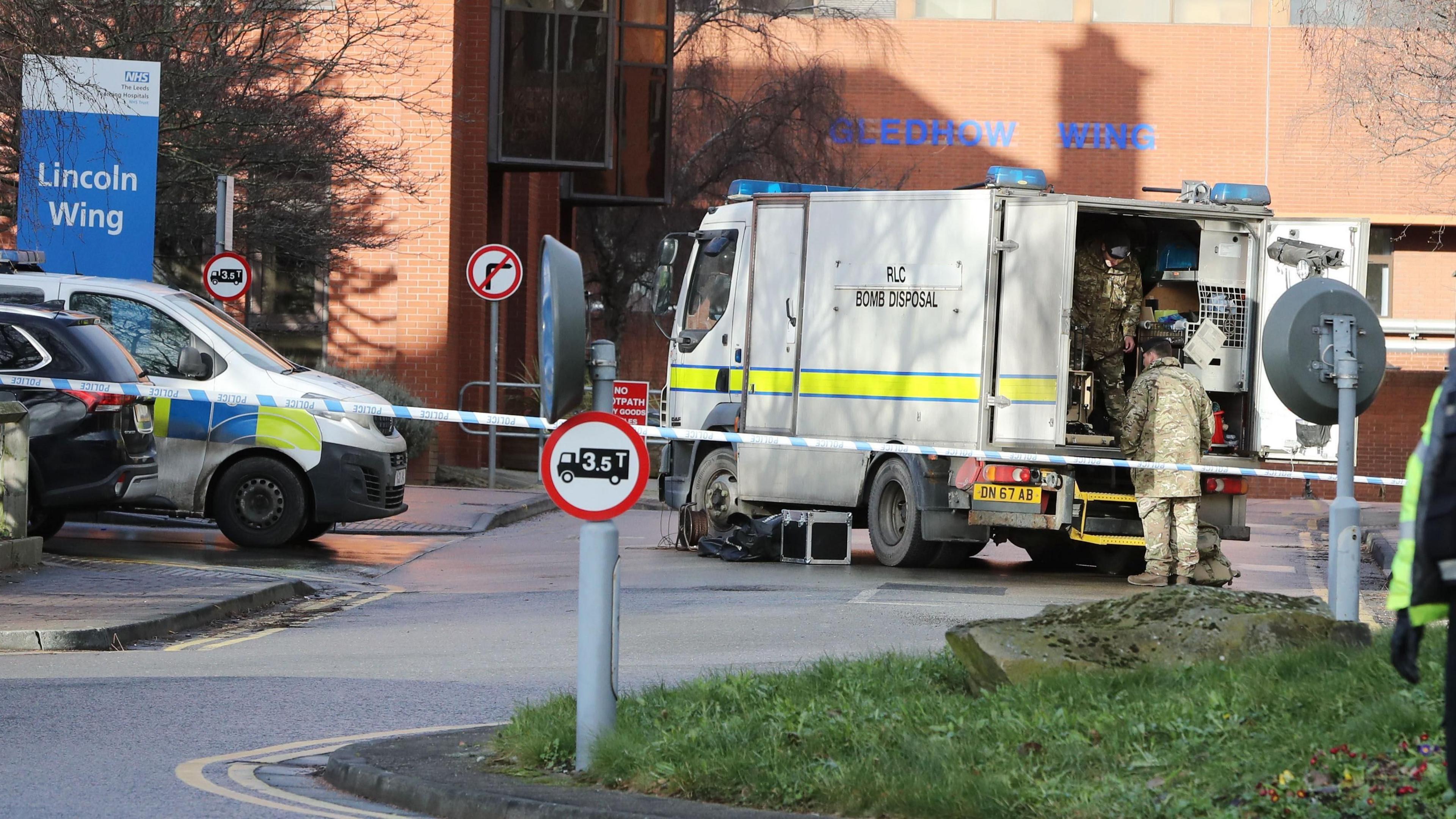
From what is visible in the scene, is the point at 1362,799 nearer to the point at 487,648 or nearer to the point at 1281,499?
the point at 487,648

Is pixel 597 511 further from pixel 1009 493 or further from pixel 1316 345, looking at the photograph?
pixel 1009 493

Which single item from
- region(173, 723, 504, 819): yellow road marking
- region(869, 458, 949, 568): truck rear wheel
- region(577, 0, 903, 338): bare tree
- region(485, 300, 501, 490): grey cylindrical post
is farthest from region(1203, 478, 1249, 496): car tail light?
region(577, 0, 903, 338): bare tree

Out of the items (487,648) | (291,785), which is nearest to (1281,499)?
(487,648)

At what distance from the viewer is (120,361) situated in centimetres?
1421

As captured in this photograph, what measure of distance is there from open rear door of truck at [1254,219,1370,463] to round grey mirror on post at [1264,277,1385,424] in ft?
23.4

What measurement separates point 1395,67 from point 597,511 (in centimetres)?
1349

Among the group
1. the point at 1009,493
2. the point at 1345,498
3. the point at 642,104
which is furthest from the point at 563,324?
the point at 642,104

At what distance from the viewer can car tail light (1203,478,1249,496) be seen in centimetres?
1505

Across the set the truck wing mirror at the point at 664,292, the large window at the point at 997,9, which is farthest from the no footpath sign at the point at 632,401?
the large window at the point at 997,9

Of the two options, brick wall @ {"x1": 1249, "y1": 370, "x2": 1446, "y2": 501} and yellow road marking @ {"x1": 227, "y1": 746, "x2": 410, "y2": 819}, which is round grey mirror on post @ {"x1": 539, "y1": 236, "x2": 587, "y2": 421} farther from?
brick wall @ {"x1": 1249, "y1": 370, "x2": 1446, "y2": 501}

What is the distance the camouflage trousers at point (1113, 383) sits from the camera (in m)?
15.6

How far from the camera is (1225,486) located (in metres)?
15.1

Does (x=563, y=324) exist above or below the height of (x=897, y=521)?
above

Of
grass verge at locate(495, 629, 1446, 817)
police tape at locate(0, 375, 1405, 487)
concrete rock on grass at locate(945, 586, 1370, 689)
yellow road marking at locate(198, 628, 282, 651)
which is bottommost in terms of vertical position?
yellow road marking at locate(198, 628, 282, 651)
